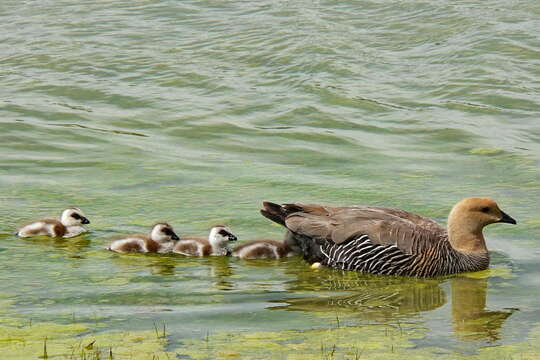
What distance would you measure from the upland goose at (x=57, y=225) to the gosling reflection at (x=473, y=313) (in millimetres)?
3518

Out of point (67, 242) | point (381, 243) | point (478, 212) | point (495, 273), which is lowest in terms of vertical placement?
point (495, 273)

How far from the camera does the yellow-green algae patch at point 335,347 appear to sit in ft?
23.3

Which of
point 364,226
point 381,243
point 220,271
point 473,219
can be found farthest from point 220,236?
point 473,219

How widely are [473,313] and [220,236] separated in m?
2.49

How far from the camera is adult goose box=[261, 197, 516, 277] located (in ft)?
31.3

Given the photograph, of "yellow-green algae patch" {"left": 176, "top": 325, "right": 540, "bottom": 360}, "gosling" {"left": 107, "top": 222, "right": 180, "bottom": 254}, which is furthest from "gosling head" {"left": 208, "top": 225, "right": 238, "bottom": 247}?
"yellow-green algae patch" {"left": 176, "top": 325, "right": 540, "bottom": 360}

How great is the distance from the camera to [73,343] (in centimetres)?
724

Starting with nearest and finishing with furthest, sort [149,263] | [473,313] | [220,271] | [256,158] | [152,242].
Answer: [473,313] < [220,271] < [149,263] < [152,242] < [256,158]

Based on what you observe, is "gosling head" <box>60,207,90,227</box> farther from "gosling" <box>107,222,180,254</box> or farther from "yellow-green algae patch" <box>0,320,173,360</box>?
"yellow-green algae patch" <box>0,320,173,360</box>

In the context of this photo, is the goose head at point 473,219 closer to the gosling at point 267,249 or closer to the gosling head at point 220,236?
the gosling at point 267,249

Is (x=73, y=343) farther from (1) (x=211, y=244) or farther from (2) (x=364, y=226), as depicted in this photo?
(2) (x=364, y=226)

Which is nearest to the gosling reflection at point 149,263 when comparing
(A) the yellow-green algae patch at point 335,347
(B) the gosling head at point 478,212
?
(A) the yellow-green algae patch at point 335,347

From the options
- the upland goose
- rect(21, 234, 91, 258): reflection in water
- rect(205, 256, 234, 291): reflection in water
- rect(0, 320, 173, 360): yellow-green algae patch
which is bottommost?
rect(205, 256, 234, 291): reflection in water

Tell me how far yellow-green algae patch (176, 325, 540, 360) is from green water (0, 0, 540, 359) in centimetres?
2
